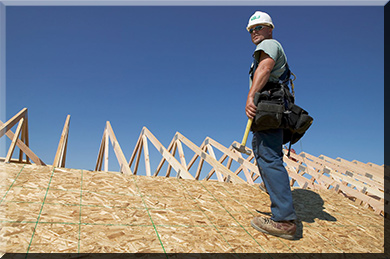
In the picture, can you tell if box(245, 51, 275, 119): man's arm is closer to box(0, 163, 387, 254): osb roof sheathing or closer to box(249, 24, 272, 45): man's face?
box(249, 24, 272, 45): man's face

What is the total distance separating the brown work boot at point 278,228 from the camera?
9.48 ft

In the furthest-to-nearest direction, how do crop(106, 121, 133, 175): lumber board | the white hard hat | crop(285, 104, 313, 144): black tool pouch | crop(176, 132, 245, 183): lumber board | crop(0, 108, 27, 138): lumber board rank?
crop(106, 121, 133, 175): lumber board → crop(0, 108, 27, 138): lumber board → crop(176, 132, 245, 183): lumber board → the white hard hat → crop(285, 104, 313, 144): black tool pouch

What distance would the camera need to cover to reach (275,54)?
9.62ft

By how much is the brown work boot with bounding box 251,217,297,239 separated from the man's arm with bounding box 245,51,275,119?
3.88ft

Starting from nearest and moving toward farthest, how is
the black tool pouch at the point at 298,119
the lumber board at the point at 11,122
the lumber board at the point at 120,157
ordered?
1. the black tool pouch at the point at 298,119
2. the lumber board at the point at 11,122
3. the lumber board at the point at 120,157

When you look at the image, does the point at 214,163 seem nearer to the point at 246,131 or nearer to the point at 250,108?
the point at 246,131

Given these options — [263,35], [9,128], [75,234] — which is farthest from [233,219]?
[9,128]

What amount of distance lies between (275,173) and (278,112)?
2.22ft

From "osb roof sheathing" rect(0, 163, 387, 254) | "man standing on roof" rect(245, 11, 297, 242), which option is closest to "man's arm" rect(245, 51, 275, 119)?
"man standing on roof" rect(245, 11, 297, 242)

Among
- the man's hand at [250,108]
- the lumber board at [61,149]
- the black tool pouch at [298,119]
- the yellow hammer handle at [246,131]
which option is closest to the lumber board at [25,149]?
the lumber board at [61,149]

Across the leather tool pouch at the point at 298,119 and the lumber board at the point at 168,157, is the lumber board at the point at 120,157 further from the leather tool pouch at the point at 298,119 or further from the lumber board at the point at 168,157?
the leather tool pouch at the point at 298,119

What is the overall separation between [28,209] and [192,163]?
602cm

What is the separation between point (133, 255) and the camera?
7.33 feet

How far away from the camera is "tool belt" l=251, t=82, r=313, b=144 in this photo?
287 cm
